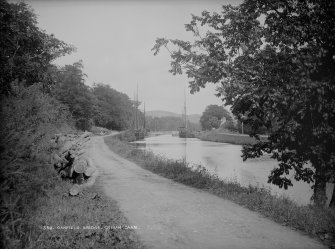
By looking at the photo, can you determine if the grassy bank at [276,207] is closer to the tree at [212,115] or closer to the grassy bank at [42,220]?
the grassy bank at [42,220]

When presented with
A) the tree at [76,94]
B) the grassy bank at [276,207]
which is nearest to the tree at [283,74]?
the grassy bank at [276,207]

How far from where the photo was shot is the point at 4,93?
277 inches

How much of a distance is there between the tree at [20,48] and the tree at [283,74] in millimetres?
4422

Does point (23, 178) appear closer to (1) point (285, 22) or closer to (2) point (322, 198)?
(1) point (285, 22)

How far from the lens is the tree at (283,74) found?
18.4 feet

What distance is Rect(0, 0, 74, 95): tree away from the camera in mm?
7221

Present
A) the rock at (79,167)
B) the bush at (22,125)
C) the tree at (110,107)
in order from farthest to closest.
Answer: the tree at (110,107) → the rock at (79,167) → the bush at (22,125)

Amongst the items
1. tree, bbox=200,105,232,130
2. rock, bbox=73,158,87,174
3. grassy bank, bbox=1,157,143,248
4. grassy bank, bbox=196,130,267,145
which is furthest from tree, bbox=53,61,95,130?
tree, bbox=200,105,232,130

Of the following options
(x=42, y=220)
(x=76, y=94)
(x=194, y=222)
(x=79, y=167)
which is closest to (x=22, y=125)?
(x=42, y=220)

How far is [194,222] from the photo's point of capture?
650 cm

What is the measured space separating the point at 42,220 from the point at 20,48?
9886 millimetres

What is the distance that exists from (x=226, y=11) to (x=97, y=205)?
6776mm

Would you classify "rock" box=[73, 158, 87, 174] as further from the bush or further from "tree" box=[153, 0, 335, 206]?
"tree" box=[153, 0, 335, 206]

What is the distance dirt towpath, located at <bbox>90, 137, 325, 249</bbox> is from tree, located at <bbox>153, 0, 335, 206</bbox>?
4.78 ft
